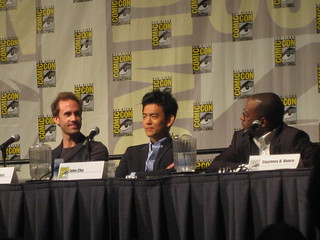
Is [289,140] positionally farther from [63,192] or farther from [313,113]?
[63,192]

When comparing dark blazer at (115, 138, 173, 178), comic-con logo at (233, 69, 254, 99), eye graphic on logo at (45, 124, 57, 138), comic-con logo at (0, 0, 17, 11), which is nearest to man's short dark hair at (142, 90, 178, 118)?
dark blazer at (115, 138, 173, 178)

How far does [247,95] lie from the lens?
5301 mm

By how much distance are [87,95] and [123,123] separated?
1.32 ft

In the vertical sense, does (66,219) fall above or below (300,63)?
below

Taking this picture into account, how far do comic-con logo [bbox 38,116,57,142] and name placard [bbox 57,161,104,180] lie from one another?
221 cm

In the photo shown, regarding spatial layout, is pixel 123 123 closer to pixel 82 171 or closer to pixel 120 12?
pixel 120 12

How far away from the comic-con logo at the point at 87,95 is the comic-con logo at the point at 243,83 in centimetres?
117

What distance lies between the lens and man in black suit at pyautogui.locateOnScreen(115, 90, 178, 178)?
15.0ft

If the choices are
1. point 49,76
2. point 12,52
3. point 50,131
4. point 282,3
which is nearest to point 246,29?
point 282,3

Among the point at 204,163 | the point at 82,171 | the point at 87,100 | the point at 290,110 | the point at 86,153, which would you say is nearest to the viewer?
the point at 82,171

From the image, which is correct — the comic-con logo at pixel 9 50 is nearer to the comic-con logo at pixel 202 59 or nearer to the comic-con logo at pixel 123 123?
the comic-con logo at pixel 123 123

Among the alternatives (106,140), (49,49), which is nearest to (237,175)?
(106,140)

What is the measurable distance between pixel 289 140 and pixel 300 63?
1.08 metres

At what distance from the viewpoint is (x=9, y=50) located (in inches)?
240
